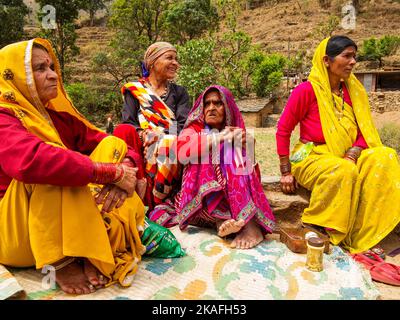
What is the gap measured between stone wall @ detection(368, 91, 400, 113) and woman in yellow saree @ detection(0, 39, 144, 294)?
1963cm

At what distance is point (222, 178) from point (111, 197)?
982mm

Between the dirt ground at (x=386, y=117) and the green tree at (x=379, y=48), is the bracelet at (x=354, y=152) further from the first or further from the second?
the green tree at (x=379, y=48)

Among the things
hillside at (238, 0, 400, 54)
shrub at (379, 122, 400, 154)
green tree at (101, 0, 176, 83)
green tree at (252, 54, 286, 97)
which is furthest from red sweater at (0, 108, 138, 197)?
hillside at (238, 0, 400, 54)

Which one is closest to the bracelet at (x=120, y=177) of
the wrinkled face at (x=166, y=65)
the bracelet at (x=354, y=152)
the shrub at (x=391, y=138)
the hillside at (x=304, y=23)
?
the wrinkled face at (x=166, y=65)

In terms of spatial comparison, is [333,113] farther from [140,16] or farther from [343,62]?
[140,16]

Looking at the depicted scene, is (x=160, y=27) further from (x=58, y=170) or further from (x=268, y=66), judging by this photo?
(x=58, y=170)

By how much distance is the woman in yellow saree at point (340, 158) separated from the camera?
101 inches

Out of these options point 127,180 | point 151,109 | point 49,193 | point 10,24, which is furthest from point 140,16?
point 49,193

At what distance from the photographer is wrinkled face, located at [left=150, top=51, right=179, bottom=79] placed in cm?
312

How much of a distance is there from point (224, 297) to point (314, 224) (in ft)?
3.91

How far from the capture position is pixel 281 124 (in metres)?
3.03

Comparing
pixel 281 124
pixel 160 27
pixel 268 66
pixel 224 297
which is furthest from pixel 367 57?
pixel 224 297

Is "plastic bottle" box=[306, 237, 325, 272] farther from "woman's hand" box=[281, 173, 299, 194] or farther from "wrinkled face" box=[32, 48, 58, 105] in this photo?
"wrinkled face" box=[32, 48, 58, 105]

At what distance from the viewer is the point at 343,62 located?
286 centimetres
